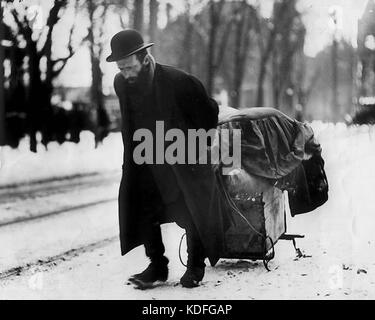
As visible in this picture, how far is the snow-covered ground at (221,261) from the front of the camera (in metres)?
4.61

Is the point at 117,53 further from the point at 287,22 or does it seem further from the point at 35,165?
the point at 35,165

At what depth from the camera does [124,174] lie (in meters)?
4.77

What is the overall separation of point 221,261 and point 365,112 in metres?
2.47

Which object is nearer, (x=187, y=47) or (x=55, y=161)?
(x=187, y=47)

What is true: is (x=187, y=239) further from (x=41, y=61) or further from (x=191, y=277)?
(x=41, y=61)

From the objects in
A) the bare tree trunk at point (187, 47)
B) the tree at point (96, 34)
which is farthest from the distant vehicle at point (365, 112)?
the tree at point (96, 34)

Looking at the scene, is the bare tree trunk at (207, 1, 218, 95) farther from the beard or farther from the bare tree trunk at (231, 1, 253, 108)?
the beard

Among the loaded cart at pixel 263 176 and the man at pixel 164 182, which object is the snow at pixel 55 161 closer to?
the loaded cart at pixel 263 176

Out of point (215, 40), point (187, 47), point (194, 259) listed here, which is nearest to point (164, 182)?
point (194, 259)

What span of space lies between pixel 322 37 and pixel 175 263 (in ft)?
8.55

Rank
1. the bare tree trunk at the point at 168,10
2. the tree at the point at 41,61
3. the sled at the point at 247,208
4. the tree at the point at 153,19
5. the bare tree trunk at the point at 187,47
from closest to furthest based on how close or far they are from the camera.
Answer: the sled at the point at 247,208 → the tree at the point at 41,61 → the bare tree trunk at the point at 168,10 → the tree at the point at 153,19 → the bare tree trunk at the point at 187,47

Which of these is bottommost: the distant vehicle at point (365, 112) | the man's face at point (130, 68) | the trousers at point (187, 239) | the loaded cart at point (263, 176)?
the trousers at point (187, 239)

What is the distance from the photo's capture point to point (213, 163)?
15.8ft
